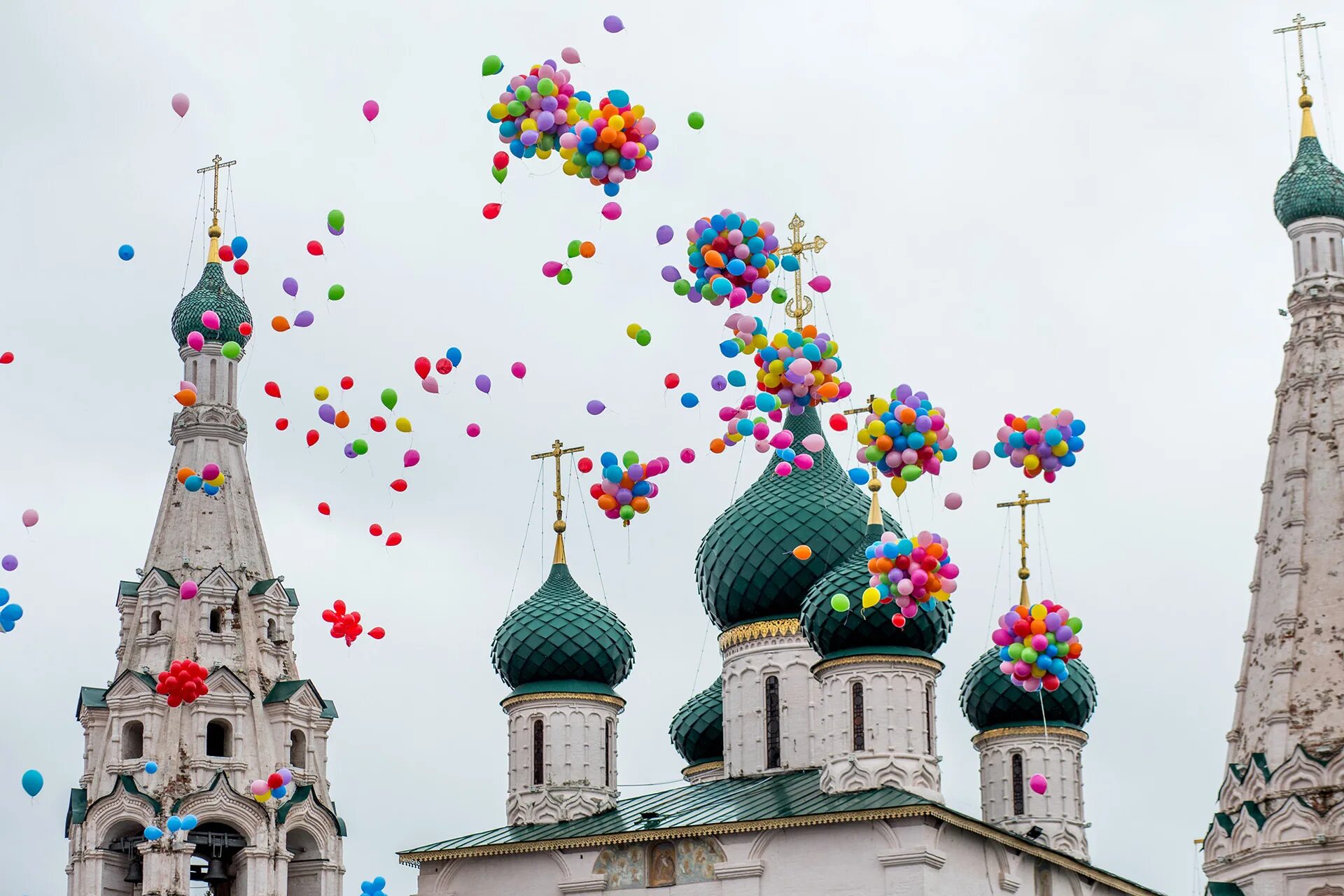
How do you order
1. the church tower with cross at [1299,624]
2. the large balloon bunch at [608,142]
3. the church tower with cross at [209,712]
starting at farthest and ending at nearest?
1. the church tower with cross at [209,712]
2. the church tower with cross at [1299,624]
3. the large balloon bunch at [608,142]

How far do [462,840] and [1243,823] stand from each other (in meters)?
8.91

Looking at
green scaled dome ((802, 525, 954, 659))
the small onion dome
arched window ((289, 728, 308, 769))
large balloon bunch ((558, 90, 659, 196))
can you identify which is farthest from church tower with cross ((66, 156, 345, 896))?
the small onion dome

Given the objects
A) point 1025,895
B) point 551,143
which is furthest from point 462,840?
point 551,143

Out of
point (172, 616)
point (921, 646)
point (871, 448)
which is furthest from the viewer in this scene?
point (172, 616)

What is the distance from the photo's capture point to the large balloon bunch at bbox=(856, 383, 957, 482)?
2478cm

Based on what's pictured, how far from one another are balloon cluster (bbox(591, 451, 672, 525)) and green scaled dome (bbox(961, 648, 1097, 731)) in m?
11.4

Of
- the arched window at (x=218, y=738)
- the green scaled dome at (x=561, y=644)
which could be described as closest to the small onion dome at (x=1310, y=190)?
the green scaled dome at (x=561, y=644)

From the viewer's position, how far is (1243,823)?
29.5 m

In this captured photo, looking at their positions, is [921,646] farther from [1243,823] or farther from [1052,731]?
[1052,731]

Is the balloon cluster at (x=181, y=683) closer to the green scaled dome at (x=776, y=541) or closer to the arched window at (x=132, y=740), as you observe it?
the arched window at (x=132, y=740)

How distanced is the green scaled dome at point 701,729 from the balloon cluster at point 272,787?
6356 mm

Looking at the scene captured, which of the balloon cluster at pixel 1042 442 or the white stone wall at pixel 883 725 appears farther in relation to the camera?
the white stone wall at pixel 883 725

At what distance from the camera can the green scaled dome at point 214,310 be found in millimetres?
33375

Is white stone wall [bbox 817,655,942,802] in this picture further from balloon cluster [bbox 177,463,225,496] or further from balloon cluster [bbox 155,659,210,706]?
balloon cluster [bbox 177,463,225,496]
